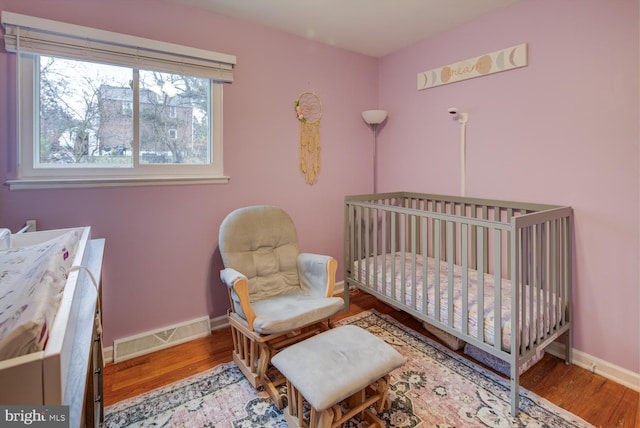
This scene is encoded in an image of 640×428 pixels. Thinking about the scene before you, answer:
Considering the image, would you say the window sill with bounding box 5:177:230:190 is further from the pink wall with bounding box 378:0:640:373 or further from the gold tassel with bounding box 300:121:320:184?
the pink wall with bounding box 378:0:640:373

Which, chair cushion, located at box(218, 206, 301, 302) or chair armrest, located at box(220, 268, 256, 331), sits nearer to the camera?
chair armrest, located at box(220, 268, 256, 331)

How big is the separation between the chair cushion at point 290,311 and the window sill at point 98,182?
1007mm

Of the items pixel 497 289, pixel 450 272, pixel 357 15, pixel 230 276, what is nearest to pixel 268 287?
pixel 230 276

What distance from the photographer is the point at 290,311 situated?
196cm

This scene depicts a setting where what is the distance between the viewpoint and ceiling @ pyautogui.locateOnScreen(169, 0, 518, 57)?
229 centimetres

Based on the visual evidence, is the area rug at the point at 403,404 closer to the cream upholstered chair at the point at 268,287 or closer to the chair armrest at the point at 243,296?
the cream upholstered chair at the point at 268,287

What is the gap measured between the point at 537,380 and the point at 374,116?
94.2 inches

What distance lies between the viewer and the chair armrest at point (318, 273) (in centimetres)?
220

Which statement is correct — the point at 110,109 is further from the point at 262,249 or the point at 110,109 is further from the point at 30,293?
the point at 30,293

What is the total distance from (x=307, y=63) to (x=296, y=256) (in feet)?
5.64

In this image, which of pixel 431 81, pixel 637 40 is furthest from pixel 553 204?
pixel 431 81

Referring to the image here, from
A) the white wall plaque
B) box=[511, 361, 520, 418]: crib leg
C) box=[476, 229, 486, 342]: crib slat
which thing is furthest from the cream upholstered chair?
the white wall plaque

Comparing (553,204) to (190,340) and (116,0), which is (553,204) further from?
(116,0)

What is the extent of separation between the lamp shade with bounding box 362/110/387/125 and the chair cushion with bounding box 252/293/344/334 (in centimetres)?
183
